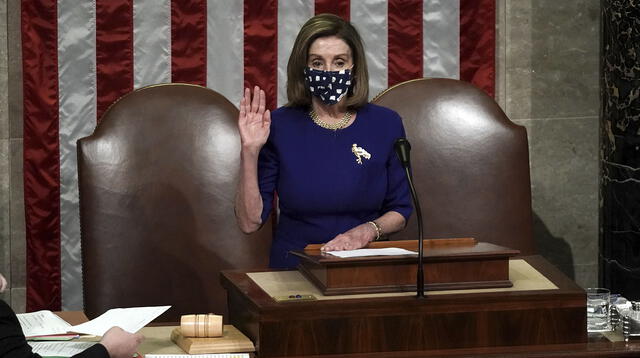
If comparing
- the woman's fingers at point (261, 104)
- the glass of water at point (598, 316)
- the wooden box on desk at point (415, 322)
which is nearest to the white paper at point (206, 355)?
the wooden box on desk at point (415, 322)

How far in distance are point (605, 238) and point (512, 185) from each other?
2.64ft

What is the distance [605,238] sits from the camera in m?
5.17

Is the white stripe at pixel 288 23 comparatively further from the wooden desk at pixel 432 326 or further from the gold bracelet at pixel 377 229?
the wooden desk at pixel 432 326

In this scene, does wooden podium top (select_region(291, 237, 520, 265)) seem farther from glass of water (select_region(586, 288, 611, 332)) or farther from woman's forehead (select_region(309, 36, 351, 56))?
woman's forehead (select_region(309, 36, 351, 56))

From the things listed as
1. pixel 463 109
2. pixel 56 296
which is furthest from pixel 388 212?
pixel 56 296

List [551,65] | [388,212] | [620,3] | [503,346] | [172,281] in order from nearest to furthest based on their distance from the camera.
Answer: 1. [503,346]
2. [388,212]
3. [172,281]
4. [620,3]
5. [551,65]

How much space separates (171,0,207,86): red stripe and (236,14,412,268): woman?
4.31 feet

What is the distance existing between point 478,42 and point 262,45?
3.65 ft

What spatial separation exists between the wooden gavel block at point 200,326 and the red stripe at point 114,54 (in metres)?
2.42

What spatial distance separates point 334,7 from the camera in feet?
17.3

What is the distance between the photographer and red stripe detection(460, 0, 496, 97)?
5.37 m

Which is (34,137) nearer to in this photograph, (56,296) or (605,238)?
(56,296)

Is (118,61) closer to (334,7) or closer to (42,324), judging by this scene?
(334,7)

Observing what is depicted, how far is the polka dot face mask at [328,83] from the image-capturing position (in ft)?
12.4
